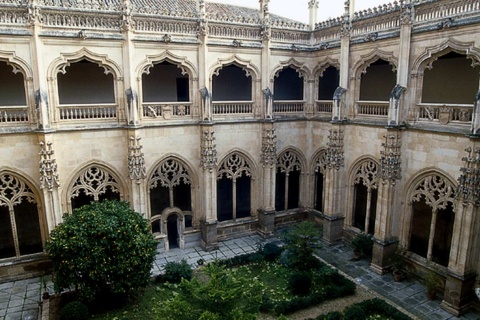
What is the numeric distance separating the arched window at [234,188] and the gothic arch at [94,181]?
17.5 ft

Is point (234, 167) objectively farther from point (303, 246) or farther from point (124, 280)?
point (124, 280)

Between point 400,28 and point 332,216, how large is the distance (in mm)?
9641

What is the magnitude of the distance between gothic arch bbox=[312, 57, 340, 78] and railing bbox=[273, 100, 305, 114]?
72.7 inches

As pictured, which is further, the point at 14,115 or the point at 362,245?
the point at 362,245

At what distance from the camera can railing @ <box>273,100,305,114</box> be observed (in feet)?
66.7

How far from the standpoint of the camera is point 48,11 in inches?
582

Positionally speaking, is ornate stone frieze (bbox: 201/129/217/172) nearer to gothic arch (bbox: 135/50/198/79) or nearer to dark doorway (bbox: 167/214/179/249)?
gothic arch (bbox: 135/50/198/79)

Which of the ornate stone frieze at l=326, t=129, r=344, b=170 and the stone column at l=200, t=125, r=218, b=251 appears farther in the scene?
the ornate stone frieze at l=326, t=129, r=344, b=170

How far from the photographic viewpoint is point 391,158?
1540cm

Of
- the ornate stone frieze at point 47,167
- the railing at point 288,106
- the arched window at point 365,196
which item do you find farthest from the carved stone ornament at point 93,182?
the arched window at point 365,196

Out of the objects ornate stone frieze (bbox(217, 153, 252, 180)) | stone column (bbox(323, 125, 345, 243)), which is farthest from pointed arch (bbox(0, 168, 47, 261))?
stone column (bbox(323, 125, 345, 243))

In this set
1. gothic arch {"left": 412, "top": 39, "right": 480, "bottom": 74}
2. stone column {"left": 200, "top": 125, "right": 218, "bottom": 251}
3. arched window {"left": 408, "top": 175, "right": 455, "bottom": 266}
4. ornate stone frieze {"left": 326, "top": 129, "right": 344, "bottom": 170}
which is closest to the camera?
gothic arch {"left": 412, "top": 39, "right": 480, "bottom": 74}

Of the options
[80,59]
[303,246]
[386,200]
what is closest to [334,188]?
[386,200]

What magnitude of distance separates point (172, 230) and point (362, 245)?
32.8 feet
